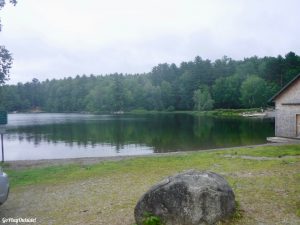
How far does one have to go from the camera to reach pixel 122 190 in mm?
11469

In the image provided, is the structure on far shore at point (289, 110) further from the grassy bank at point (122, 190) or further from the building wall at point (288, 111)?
the grassy bank at point (122, 190)

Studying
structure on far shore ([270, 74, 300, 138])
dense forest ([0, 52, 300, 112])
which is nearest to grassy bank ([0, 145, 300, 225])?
structure on far shore ([270, 74, 300, 138])

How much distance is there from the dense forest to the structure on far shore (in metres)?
65.0

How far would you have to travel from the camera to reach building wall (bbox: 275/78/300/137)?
31.7 metres

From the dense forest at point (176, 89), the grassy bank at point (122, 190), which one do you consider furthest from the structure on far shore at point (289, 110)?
the dense forest at point (176, 89)

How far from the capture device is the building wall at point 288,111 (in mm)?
31725

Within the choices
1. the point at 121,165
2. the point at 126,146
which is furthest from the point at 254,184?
the point at 126,146

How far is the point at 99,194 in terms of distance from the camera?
11078mm

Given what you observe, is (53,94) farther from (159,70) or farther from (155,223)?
(155,223)

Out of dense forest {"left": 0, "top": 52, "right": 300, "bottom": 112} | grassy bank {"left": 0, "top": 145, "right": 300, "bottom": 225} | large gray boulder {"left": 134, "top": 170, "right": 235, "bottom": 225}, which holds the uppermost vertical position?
dense forest {"left": 0, "top": 52, "right": 300, "bottom": 112}

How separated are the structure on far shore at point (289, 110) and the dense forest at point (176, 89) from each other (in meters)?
65.0

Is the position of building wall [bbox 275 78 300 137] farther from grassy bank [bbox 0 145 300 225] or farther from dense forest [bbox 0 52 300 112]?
dense forest [bbox 0 52 300 112]

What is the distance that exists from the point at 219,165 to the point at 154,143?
22.2 metres

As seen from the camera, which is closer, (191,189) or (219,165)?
(191,189)
